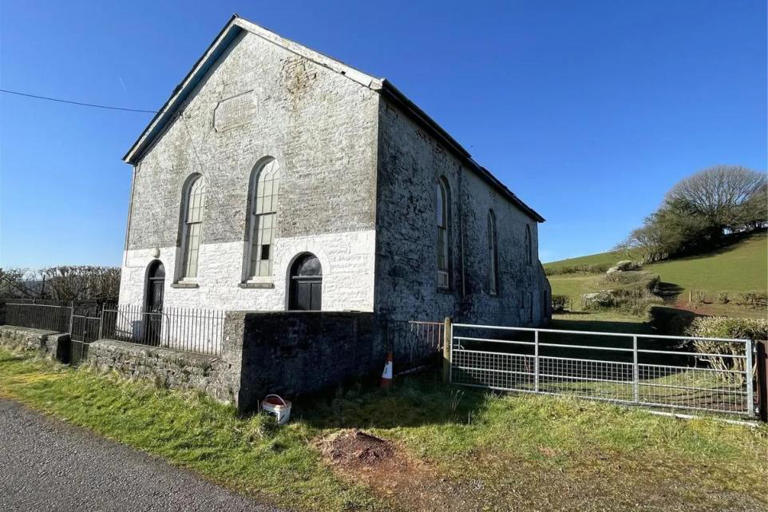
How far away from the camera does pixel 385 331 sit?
10.1 metres

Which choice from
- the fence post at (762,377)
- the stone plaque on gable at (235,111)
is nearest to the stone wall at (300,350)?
the fence post at (762,377)

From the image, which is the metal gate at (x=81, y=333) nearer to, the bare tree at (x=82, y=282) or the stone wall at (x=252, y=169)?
the stone wall at (x=252, y=169)

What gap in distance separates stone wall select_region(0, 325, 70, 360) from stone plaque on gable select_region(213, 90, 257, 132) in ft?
27.0

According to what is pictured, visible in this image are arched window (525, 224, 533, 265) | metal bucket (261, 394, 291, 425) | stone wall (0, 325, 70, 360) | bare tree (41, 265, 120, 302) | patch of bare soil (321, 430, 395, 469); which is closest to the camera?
patch of bare soil (321, 430, 395, 469)

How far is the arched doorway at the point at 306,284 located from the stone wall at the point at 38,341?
20.4ft

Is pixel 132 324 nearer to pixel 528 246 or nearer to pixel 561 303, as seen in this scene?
pixel 528 246

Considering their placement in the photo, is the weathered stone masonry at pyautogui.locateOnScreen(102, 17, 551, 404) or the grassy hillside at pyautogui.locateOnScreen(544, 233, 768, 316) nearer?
the weathered stone masonry at pyautogui.locateOnScreen(102, 17, 551, 404)

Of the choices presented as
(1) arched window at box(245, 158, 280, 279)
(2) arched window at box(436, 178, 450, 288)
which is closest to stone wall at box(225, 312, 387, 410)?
(1) arched window at box(245, 158, 280, 279)

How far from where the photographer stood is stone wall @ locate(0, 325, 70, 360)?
10789 mm

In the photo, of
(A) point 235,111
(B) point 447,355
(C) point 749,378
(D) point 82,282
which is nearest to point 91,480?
(B) point 447,355

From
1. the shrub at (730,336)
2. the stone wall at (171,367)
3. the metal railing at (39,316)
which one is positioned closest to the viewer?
the stone wall at (171,367)

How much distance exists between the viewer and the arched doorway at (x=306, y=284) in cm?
1112

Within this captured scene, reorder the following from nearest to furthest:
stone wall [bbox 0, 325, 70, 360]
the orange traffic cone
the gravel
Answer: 1. the gravel
2. the orange traffic cone
3. stone wall [bbox 0, 325, 70, 360]

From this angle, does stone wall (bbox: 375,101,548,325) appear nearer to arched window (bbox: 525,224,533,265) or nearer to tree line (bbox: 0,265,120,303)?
arched window (bbox: 525,224,533,265)
